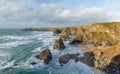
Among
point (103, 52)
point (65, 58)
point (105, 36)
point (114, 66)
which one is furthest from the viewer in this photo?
point (105, 36)

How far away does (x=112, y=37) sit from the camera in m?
66.7

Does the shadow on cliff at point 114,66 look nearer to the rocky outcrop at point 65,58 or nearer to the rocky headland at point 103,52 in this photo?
the rocky headland at point 103,52

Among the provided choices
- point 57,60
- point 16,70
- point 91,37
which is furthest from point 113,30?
point 16,70

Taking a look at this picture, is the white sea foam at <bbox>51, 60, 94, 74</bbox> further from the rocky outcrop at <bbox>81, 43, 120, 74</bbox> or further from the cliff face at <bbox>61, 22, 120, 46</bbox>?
the cliff face at <bbox>61, 22, 120, 46</bbox>

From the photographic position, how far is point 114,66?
39250 millimetres

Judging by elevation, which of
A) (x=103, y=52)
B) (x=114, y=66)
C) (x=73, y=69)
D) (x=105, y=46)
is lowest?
(x=73, y=69)

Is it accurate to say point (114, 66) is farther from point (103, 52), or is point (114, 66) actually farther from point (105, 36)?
point (105, 36)

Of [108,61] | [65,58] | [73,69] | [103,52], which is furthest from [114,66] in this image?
[65,58]

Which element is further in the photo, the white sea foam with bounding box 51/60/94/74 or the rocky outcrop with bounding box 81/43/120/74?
the white sea foam with bounding box 51/60/94/74

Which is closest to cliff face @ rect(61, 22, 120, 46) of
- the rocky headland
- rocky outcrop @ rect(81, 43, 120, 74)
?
the rocky headland

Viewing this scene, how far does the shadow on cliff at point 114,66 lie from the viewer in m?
38.8

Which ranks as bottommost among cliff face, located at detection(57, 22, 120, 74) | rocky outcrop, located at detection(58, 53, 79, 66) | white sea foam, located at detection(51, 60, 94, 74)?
white sea foam, located at detection(51, 60, 94, 74)

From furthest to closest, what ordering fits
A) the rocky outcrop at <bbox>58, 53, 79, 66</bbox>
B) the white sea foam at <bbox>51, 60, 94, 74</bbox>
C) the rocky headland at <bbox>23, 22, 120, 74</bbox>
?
the rocky outcrop at <bbox>58, 53, 79, 66</bbox> → the white sea foam at <bbox>51, 60, 94, 74</bbox> → the rocky headland at <bbox>23, 22, 120, 74</bbox>

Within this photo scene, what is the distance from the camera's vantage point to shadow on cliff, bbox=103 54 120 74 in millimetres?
38781
